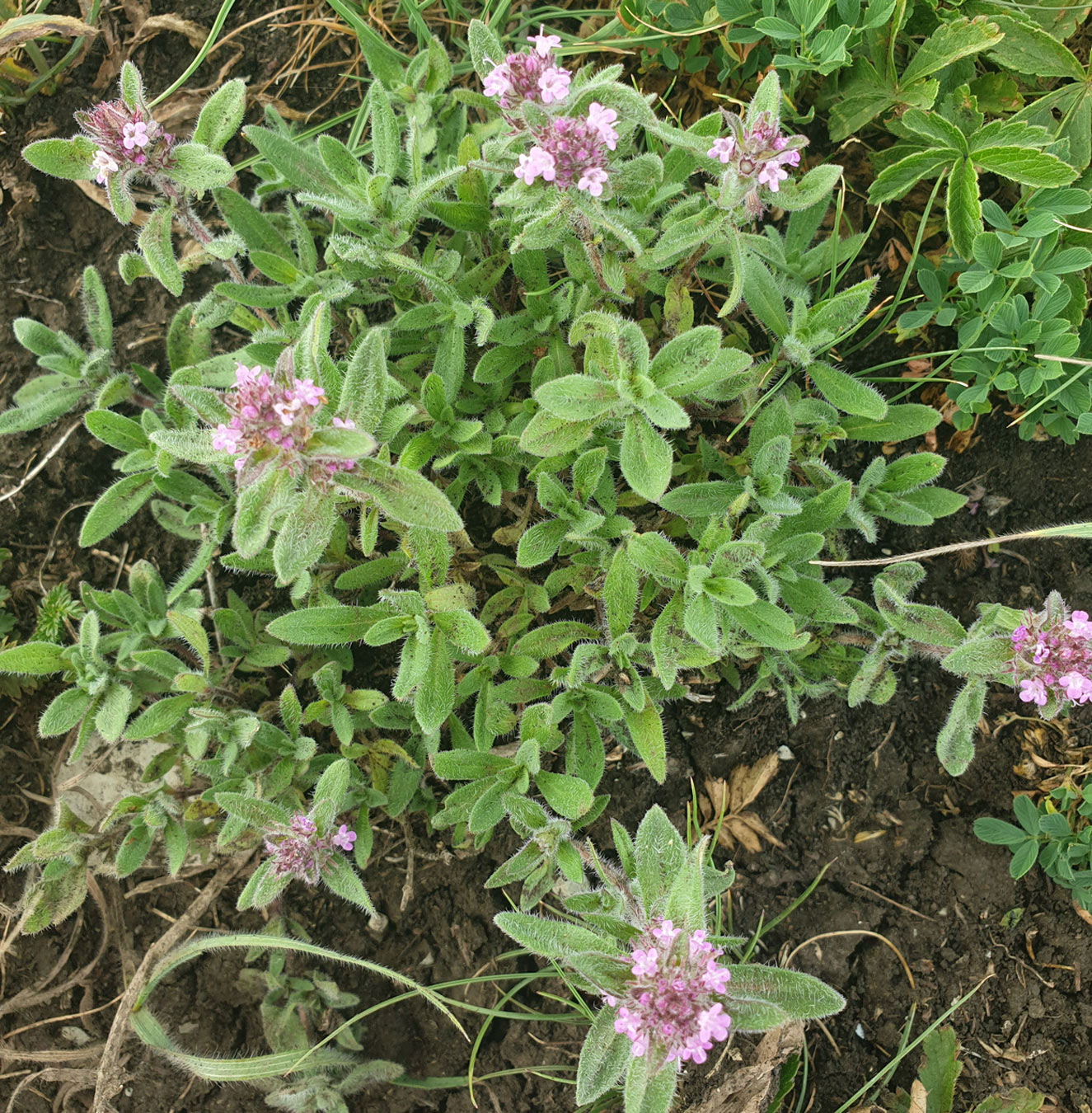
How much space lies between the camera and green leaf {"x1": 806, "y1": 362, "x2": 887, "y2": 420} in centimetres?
303

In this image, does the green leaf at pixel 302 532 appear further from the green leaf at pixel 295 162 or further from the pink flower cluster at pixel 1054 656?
the pink flower cluster at pixel 1054 656

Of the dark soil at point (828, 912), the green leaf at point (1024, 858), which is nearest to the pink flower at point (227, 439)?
the dark soil at point (828, 912)

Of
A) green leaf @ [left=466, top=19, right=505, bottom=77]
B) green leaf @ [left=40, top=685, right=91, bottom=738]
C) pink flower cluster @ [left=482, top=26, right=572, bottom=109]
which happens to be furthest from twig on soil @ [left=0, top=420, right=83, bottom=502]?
pink flower cluster @ [left=482, top=26, right=572, bottom=109]

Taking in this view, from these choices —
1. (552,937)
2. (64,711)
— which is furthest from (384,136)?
(552,937)

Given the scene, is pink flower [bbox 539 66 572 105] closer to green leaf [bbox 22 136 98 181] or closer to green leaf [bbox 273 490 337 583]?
green leaf [bbox 273 490 337 583]

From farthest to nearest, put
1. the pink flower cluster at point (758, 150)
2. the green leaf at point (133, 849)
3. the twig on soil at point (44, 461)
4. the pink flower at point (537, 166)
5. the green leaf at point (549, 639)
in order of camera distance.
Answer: the twig on soil at point (44, 461) → the green leaf at point (133, 849) → the green leaf at point (549, 639) → the pink flower cluster at point (758, 150) → the pink flower at point (537, 166)

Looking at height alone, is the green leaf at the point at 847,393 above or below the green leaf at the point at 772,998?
above

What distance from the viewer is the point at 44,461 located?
12.3 ft

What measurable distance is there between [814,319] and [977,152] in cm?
85

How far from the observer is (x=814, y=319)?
120 inches

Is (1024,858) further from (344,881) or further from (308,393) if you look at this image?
(308,393)

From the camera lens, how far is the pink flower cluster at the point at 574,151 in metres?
2.46

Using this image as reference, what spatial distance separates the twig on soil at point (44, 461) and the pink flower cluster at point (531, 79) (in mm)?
2299

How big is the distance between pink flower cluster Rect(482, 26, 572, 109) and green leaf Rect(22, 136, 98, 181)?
4.51 feet
